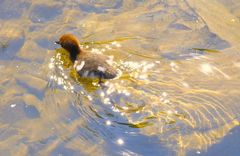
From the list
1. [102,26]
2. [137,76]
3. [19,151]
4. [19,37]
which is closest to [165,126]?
[137,76]

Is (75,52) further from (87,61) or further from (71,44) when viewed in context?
(87,61)

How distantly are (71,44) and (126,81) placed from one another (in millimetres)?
835

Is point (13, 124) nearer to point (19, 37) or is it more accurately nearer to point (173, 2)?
point (19, 37)

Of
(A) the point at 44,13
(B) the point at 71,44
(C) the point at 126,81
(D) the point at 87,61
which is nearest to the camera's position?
(C) the point at 126,81

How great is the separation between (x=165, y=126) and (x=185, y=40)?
150cm

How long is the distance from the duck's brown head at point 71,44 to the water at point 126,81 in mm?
192

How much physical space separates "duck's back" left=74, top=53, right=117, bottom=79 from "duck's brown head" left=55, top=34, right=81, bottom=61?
0.14 meters

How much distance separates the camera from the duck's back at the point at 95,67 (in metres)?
5.01

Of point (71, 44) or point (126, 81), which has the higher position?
point (71, 44)

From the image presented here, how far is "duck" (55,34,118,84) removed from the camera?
16.5ft

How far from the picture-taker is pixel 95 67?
16.5 ft

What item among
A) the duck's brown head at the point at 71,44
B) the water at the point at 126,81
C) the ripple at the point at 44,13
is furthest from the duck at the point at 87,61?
the ripple at the point at 44,13

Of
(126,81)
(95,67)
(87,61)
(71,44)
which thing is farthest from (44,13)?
(126,81)

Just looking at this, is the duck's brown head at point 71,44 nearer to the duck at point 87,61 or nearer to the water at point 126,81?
the duck at point 87,61
